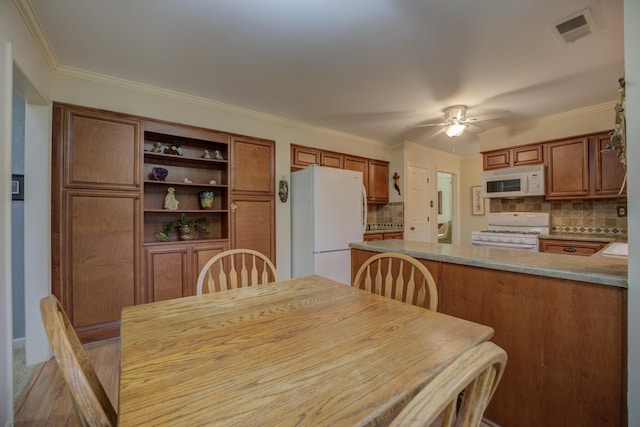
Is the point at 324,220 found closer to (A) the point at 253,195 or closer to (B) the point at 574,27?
(A) the point at 253,195

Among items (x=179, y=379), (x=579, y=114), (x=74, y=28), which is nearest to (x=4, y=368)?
(x=179, y=379)

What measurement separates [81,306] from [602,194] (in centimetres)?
532

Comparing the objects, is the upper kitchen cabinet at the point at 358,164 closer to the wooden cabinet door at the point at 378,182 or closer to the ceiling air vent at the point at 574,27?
the wooden cabinet door at the point at 378,182

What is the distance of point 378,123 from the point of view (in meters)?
3.65

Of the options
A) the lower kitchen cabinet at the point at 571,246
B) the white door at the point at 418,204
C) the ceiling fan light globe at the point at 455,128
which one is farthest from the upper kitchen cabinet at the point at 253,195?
the lower kitchen cabinet at the point at 571,246

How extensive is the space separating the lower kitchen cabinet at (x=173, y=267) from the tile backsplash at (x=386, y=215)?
298cm

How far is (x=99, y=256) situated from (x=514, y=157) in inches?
193

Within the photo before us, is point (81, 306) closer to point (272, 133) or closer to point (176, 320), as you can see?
point (176, 320)

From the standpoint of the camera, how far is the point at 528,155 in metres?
3.57

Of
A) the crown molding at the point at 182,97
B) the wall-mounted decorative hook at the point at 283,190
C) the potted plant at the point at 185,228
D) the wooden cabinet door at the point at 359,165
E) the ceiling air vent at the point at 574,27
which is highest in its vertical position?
the ceiling air vent at the point at 574,27

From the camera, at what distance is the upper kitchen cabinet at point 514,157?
11.5ft

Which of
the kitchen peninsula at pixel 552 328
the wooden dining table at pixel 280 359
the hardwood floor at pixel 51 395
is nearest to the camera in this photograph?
the wooden dining table at pixel 280 359

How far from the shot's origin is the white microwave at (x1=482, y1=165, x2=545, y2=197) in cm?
341

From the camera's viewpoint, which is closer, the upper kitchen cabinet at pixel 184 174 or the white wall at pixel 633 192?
the white wall at pixel 633 192
